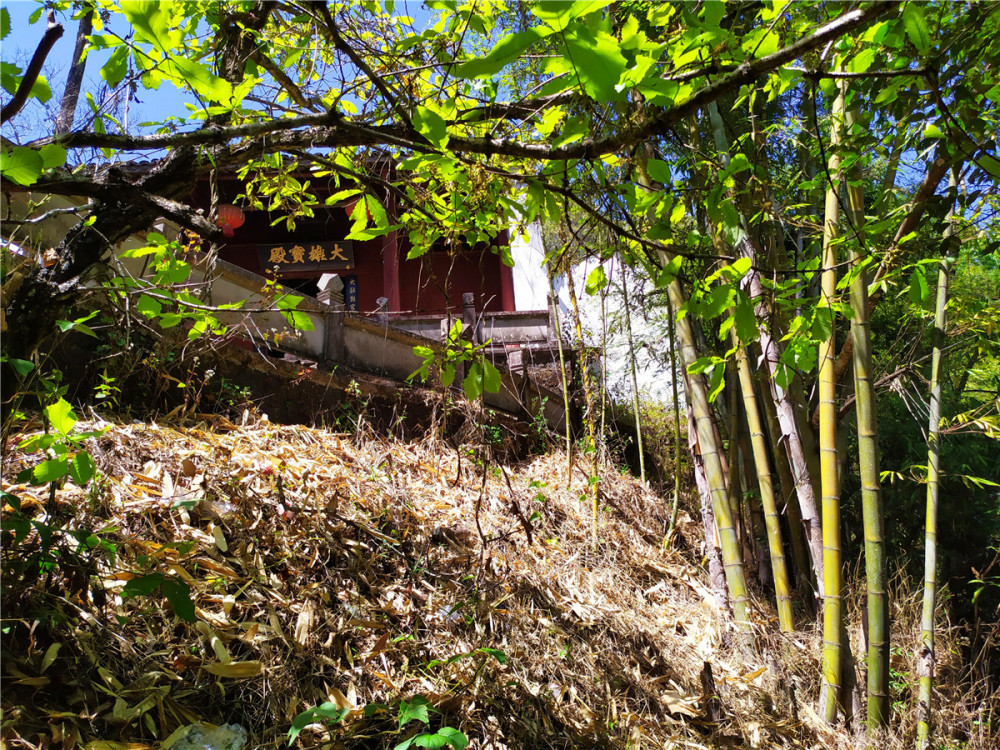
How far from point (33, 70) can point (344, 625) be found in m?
1.90

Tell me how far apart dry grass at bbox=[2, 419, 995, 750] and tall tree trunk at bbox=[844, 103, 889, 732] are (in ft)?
0.77

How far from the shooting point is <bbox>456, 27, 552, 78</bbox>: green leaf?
0.71 m

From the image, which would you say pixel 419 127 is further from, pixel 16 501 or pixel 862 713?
pixel 862 713

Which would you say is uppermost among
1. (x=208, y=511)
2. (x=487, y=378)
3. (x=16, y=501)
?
(x=487, y=378)

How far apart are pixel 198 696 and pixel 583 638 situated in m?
1.58

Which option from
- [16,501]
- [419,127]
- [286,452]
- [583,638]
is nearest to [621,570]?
[583,638]

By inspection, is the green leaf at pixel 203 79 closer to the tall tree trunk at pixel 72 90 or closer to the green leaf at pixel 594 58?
the green leaf at pixel 594 58

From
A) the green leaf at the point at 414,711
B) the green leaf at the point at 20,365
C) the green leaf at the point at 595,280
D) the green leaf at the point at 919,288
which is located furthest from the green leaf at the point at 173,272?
the green leaf at the point at 919,288

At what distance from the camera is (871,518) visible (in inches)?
99.7

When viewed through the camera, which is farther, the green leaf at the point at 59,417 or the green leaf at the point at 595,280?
the green leaf at the point at 595,280

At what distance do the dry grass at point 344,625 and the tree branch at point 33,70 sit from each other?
111 centimetres

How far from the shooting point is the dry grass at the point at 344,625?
1807 mm

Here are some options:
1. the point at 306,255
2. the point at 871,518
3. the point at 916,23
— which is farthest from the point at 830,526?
the point at 306,255

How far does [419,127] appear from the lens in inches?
42.7
